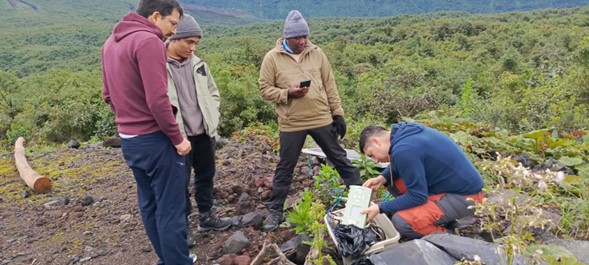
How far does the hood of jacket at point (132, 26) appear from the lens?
2.51m

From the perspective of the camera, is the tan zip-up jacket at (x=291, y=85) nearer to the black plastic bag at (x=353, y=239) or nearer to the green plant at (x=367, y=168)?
the green plant at (x=367, y=168)

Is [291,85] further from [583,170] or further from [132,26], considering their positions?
[583,170]

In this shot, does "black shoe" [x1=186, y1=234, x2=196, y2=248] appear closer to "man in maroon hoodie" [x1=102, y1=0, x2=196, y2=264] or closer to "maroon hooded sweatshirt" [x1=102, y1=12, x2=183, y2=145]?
"man in maroon hoodie" [x1=102, y1=0, x2=196, y2=264]

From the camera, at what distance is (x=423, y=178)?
9.63 feet

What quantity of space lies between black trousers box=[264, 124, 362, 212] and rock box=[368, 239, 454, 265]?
4.21ft

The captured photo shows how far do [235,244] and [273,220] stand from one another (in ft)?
1.42

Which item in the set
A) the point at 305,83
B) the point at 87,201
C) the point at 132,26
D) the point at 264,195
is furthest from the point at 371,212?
the point at 87,201

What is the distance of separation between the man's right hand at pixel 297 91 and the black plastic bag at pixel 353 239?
1.14 metres

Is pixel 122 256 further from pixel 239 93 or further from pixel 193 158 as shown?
pixel 239 93

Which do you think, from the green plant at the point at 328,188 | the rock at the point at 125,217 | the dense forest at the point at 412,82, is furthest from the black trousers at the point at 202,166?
the dense forest at the point at 412,82

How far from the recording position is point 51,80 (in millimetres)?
24281

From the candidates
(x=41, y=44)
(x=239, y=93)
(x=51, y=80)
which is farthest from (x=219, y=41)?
(x=239, y=93)

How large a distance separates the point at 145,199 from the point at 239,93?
762 centimetres

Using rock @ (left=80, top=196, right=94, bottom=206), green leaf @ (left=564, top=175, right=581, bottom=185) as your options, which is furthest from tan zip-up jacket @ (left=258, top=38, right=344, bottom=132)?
rock @ (left=80, top=196, right=94, bottom=206)
